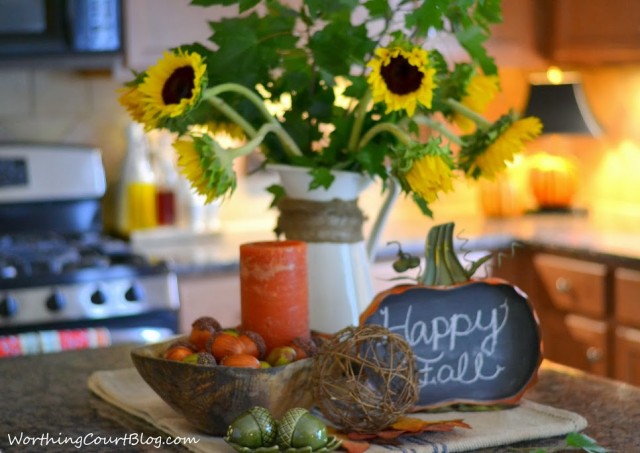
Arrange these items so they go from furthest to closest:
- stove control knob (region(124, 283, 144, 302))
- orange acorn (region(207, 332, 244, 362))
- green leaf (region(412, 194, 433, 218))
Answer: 1. stove control knob (region(124, 283, 144, 302))
2. green leaf (region(412, 194, 433, 218))
3. orange acorn (region(207, 332, 244, 362))

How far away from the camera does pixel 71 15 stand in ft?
10.1

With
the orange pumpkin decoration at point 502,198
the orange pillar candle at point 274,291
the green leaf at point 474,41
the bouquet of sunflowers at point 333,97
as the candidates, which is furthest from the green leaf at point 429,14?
the orange pumpkin decoration at point 502,198

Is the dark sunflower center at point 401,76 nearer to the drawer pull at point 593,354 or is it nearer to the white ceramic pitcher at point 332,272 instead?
the white ceramic pitcher at point 332,272

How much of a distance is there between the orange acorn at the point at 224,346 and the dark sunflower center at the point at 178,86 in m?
0.30

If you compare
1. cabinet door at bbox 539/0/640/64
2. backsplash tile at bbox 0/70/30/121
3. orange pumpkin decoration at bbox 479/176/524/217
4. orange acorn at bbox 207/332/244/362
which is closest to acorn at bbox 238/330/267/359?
orange acorn at bbox 207/332/244/362

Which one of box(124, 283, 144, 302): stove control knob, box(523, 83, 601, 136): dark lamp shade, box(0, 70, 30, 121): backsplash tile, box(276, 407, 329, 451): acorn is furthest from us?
box(523, 83, 601, 136): dark lamp shade

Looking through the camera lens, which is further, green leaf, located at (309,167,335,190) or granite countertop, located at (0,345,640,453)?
green leaf, located at (309,167,335,190)

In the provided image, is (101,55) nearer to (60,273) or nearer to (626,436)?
(60,273)

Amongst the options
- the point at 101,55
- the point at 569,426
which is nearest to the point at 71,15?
the point at 101,55

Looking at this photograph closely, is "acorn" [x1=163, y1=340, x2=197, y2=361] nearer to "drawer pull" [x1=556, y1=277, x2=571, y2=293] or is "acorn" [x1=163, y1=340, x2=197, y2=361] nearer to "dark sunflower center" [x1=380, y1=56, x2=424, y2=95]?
"dark sunflower center" [x1=380, y1=56, x2=424, y2=95]

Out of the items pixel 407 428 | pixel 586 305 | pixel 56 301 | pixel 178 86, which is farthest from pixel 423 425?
pixel 586 305

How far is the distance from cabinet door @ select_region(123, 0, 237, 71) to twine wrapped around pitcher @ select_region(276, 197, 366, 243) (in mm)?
1738

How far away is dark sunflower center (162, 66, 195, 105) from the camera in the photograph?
137 cm

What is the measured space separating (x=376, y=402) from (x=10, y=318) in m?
1.69
